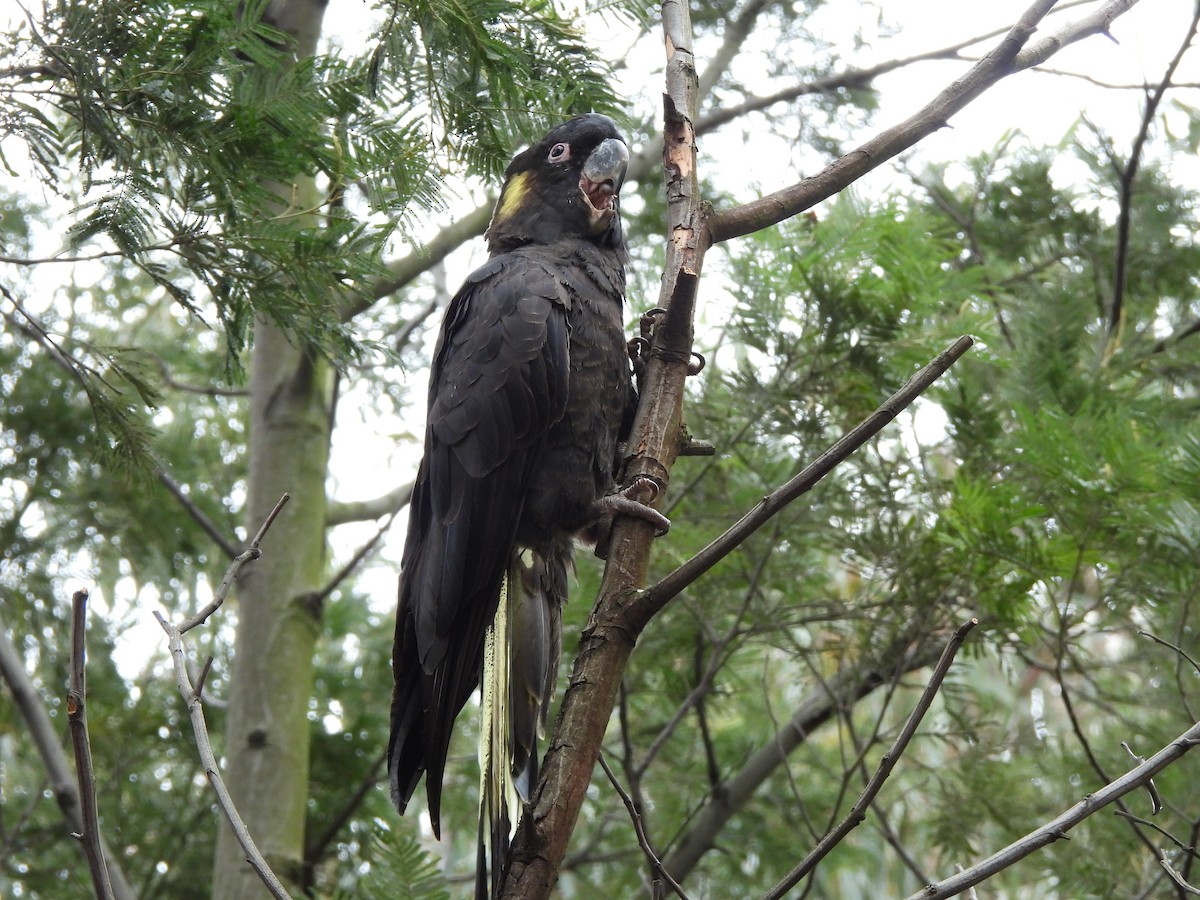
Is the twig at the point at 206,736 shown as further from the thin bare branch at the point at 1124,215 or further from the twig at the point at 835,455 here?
the thin bare branch at the point at 1124,215

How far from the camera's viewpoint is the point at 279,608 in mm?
4602

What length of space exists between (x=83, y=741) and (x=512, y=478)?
1.59 m

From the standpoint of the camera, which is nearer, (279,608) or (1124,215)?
(1124,215)

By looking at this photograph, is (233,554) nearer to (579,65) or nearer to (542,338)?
(542,338)

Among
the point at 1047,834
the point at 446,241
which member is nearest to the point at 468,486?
the point at 1047,834

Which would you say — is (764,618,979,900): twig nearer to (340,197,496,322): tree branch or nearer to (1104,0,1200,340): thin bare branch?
(1104,0,1200,340): thin bare branch

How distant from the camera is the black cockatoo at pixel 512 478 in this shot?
9.39 feet

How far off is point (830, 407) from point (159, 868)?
11.3 feet

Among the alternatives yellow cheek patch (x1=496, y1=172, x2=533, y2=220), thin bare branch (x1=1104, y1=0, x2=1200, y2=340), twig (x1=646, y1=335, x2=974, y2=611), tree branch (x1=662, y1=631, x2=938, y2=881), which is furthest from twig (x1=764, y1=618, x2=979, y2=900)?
thin bare branch (x1=1104, y1=0, x2=1200, y2=340)

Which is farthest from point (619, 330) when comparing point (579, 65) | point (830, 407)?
point (830, 407)

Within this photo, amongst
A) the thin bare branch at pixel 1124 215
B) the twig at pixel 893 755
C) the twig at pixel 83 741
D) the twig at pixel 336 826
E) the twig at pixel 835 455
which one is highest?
the thin bare branch at pixel 1124 215

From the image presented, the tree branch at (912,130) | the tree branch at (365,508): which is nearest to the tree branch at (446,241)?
the tree branch at (365,508)

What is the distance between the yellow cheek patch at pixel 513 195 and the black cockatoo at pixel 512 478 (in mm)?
177

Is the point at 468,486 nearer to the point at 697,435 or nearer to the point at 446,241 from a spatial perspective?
the point at 697,435
